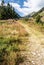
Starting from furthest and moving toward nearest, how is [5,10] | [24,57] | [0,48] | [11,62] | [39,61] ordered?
1. [5,10]
2. [0,48]
3. [24,57]
4. [39,61]
5. [11,62]

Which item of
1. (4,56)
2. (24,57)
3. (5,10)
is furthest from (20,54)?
(5,10)

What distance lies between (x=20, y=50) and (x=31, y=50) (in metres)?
0.80

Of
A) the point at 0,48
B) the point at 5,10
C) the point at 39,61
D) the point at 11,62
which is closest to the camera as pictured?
the point at 11,62

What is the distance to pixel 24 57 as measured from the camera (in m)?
9.77

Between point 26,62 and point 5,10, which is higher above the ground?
point 26,62

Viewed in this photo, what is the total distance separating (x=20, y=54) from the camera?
10297 mm

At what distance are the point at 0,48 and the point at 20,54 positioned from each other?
5.08ft

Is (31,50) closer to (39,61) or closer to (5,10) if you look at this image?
(39,61)

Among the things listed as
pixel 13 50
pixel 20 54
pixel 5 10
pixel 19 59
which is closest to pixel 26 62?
pixel 19 59

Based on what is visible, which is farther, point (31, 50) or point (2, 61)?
point (31, 50)

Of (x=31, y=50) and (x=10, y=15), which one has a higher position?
(x=31, y=50)

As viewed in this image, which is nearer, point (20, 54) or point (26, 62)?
point (26, 62)

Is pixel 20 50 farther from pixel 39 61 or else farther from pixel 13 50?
pixel 39 61

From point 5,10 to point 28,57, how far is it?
7873 cm
